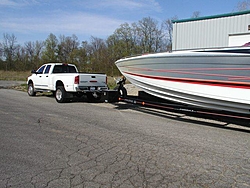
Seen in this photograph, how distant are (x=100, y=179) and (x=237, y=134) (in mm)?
3827

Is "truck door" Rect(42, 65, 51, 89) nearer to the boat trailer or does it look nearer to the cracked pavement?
the boat trailer

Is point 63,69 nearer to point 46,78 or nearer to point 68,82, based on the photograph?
point 46,78

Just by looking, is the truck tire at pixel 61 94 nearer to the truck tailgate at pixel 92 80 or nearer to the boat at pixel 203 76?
the truck tailgate at pixel 92 80

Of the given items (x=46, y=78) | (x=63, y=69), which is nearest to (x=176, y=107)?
(x=63, y=69)

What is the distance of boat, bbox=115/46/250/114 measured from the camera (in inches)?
217

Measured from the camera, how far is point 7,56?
2179 inches

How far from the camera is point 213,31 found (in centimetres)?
1222

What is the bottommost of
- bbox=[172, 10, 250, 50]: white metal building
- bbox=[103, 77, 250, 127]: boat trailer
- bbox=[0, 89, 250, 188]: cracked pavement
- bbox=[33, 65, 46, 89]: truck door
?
bbox=[0, 89, 250, 188]: cracked pavement

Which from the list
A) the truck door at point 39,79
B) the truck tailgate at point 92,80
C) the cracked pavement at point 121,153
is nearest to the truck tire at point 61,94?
the truck tailgate at point 92,80

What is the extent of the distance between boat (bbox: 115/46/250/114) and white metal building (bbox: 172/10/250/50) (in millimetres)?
6086

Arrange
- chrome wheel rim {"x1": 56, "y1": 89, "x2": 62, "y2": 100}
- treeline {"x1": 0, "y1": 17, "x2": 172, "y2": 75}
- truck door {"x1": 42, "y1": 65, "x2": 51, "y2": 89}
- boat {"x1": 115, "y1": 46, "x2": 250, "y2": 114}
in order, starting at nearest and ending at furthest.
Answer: boat {"x1": 115, "y1": 46, "x2": 250, "y2": 114} → chrome wheel rim {"x1": 56, "y1": 89, "x2": 62, "y2": 100} → truck door {"x1": 42, "y1": 65, "x2": 51, "y2": 89} → treeline {"x1": 0, "y1": 17, "x2": 172, "y2": 75}

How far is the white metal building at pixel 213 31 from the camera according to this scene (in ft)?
36.5

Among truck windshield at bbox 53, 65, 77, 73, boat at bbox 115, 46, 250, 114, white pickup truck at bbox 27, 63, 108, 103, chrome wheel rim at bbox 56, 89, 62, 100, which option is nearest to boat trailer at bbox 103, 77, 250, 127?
boat at bbox 115, 46, 250, 114

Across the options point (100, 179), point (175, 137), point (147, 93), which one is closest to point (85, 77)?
point (147, 93)
